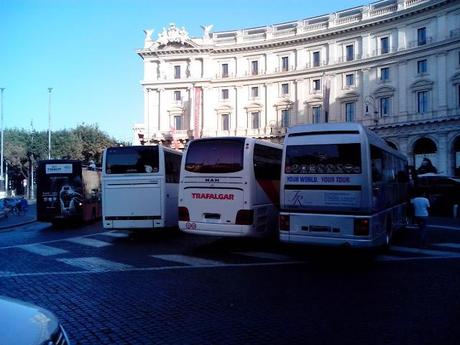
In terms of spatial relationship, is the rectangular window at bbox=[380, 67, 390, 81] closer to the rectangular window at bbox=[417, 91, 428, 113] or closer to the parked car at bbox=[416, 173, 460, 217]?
the rectangular window at bbox=[417, 91, 428, 113]

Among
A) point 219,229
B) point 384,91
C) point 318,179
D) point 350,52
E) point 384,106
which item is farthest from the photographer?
point 350,52

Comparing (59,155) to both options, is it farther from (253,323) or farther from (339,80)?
(253,323)

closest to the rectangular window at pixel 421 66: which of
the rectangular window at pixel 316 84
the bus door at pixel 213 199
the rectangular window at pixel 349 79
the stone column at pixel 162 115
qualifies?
the rectangular window at pixel 349 79

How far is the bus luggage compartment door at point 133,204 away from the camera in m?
14.7

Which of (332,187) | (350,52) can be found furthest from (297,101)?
(332,187)

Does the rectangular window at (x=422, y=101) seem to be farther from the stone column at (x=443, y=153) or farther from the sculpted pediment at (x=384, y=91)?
the stone column at (x=443, y=153)

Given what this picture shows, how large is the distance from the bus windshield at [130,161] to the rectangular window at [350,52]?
5053 cm

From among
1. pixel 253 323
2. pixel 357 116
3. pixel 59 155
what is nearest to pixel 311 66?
pixel 357 116

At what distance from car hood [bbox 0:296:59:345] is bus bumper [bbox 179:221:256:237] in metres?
8.17

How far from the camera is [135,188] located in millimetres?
14680

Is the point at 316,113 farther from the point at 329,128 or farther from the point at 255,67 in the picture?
the point at 329,128

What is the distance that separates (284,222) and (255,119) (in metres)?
57.9

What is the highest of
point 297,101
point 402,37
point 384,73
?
point 402,37

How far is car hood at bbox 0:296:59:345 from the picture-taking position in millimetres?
2871
